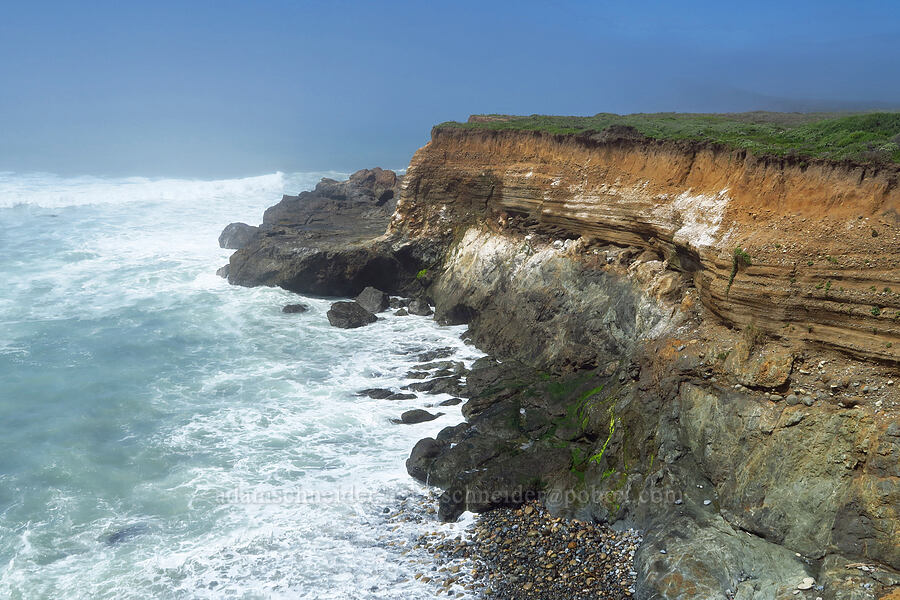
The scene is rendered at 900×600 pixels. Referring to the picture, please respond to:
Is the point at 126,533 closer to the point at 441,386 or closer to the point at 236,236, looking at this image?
the point at 441,386

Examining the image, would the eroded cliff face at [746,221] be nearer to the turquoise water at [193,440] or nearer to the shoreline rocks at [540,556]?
the shoreline rocks at [540,556]

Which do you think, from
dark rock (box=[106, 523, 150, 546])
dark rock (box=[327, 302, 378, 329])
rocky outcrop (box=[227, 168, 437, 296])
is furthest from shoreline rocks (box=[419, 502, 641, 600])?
rocky outcrop (box=[227, 168, 437, 296])

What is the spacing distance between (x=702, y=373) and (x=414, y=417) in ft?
27.9

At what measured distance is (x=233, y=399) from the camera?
814 inches

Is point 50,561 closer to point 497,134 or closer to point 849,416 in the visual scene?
point 849,416

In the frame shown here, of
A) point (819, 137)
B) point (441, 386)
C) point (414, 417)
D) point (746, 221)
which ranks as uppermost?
point (819, 137)

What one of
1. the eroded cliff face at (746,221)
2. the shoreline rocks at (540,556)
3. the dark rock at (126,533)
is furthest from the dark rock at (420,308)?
the dark rock at (126,533)

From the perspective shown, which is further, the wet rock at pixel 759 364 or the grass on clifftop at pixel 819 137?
the grass on clifftop at pixel 819 137

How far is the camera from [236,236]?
1572 inches

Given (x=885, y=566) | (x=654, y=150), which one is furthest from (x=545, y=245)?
(x=885, y=566)

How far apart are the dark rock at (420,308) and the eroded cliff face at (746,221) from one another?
5.32 metres

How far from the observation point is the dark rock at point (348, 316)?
27.1 meters

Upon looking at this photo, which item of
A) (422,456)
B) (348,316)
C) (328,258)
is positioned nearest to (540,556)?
(422,456)

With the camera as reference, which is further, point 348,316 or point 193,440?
point 348,316
